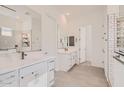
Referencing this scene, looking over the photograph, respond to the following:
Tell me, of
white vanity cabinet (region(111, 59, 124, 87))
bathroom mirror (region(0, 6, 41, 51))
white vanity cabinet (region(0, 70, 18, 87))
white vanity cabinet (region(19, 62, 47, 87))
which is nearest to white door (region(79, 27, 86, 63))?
bathroom mirror (region(0, 6, 41, 51))

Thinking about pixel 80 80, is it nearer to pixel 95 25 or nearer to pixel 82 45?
pixel 95 25

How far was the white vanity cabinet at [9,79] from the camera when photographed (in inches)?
53.2

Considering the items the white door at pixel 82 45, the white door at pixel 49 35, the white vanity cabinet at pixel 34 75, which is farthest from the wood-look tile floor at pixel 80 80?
the white door at pixel 82 45

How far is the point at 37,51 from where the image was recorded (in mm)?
3076

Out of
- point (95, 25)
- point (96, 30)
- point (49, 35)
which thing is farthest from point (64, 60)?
point (95, 25)

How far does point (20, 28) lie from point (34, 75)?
1008 millimetres

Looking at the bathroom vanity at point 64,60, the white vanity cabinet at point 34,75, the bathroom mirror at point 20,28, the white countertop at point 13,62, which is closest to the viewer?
the white countertop at point 13,62

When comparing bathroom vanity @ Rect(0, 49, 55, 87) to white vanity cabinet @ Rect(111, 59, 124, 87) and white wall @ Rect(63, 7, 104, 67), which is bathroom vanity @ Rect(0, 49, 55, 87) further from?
white wall @ Rect(63, 7, 104, 67)

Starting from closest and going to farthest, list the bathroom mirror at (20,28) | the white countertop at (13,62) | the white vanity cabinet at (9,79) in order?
1. the white vanity cabinet at (9,79)
2. the white countertop at (13,62)
3. the bathroom mirror at (20,28)

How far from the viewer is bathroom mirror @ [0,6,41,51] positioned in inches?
79.9

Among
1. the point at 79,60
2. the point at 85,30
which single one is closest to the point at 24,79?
the point at 79,60

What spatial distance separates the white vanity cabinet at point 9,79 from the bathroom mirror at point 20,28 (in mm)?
681

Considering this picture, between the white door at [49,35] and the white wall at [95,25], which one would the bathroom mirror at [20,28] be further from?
the white wall at [95,25]

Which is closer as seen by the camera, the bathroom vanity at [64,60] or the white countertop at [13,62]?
the white countertop at [13,62]
